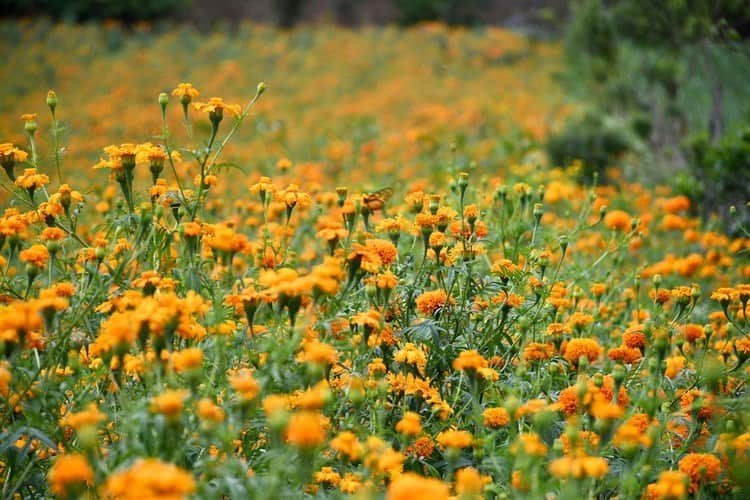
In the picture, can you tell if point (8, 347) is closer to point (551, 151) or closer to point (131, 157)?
point (131, 157)

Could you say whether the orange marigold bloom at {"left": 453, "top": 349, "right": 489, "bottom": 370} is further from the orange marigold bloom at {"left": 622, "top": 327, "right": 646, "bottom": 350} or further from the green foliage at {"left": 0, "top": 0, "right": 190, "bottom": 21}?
the green foliage at {"left": 0, "top": 0, "right": 190, "bottom": 21}

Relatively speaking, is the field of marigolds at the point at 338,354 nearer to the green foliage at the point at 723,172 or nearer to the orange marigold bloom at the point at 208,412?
the orange marigold bloom at the point at 208,412

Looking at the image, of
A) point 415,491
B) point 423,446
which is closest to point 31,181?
point 423,446

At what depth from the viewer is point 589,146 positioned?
6.18 metres

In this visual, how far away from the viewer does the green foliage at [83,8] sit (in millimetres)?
13844

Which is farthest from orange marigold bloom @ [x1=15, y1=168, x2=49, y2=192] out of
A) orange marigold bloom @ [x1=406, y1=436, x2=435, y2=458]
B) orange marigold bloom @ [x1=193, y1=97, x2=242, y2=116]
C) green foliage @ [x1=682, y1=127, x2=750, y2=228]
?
green foliage @ [x1=682, y1=127, x2=750, y2=228]

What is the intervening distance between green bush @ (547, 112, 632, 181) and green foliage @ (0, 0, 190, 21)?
34.6 feet

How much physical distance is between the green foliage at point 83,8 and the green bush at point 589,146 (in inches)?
415

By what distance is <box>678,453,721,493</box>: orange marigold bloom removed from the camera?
163 cm

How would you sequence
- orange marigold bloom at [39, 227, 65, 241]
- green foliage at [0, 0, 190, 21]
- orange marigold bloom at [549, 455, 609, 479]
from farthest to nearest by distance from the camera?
green foliage at [0, 0, 190, 21]
orange marigold bloom at [39, 227, 65, 241]
orange marigold bloom at [549, 455, 609, 479]

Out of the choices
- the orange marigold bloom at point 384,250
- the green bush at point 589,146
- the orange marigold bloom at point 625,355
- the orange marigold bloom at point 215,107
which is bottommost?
the green bush at point 589,146

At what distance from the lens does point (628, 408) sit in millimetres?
2006

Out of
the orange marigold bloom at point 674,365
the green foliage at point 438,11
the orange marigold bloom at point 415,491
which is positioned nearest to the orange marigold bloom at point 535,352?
the orange marigold bloom at point 674,365

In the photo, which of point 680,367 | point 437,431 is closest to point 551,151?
point 680,367
